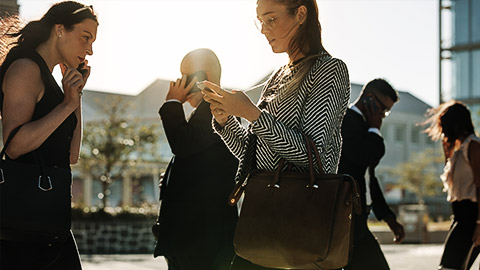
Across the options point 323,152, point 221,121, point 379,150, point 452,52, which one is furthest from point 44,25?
point 452,52

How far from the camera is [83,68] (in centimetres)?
370

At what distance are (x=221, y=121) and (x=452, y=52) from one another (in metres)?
42.8

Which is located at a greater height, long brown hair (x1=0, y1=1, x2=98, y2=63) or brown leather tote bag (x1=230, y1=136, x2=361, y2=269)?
long brown hair (x1=0, y1=1, x2=98, y2=63)

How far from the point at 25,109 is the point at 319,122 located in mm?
1053

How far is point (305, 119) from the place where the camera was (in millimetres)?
2912

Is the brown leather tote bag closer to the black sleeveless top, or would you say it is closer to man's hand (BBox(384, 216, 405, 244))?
the black sleeveless top

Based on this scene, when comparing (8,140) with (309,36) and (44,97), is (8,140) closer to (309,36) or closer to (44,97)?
(44,97)

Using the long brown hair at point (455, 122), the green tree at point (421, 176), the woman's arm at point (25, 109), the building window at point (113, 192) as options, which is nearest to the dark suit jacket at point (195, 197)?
the woman's arm at point (25, 109)

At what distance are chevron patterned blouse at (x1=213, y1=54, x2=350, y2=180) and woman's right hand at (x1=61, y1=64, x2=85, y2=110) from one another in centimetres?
66

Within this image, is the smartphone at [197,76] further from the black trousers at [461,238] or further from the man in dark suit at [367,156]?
the black trousers at [461,238]

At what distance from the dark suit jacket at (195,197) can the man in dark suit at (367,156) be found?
0.97 metres

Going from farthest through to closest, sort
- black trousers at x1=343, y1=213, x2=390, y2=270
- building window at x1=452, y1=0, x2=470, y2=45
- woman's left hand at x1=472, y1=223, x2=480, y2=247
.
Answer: building window at x1=452, y1=0, x2=470, y2=45 → woman's left hand at x1=472, y1=223, x2=480, y2=247 → black trousers at x1=343, y1=213, x2=390, y2=270

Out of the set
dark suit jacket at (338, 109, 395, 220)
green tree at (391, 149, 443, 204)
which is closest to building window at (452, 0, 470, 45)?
green tree at (391, 149, 443, 204)

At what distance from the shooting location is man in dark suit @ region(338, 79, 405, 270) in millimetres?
4965
